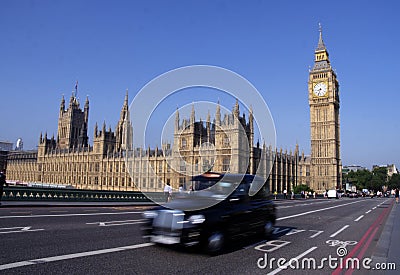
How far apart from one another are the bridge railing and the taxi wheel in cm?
1071

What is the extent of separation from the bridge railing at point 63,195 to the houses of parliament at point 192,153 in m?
27.2

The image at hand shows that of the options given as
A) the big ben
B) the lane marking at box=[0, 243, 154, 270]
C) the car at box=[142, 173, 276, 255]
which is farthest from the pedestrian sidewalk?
the big ben

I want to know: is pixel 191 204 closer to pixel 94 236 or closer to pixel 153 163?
pixel 94 236

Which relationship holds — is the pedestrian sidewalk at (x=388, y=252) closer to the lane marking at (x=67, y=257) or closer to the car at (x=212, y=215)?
the car at (x=212, y=215)

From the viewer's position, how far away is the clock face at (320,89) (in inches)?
3922

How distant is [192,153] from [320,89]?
2146 inches

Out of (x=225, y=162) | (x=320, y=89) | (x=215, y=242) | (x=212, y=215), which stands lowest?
(x=215, y=242)

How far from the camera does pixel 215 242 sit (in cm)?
788

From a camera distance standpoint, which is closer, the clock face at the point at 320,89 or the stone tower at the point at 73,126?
the clock face at the point at 320,89

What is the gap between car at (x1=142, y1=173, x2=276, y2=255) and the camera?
7578mm

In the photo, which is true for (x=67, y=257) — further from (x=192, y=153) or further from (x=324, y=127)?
(x=324, y=127)

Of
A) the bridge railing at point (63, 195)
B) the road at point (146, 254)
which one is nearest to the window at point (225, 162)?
the bridge railing at point (63, 195)

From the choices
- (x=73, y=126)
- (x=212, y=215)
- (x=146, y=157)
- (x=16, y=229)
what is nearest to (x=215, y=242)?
(x=212, y=215)

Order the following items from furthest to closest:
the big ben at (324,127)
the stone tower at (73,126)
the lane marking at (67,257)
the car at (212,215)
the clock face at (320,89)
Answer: the stone tower at (73,126) → the clock face at (320,89) → the big ben at (324,127) → the car at (212,215) → the lane marking at (67,257)
